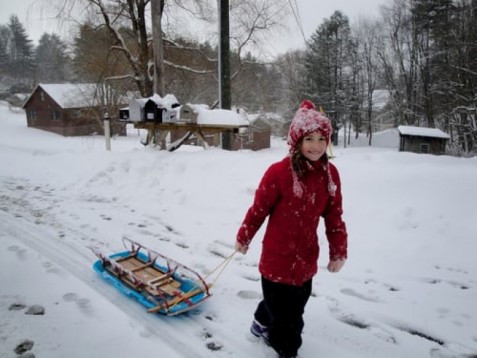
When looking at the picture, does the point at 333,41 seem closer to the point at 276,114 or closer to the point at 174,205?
the point at 276,114

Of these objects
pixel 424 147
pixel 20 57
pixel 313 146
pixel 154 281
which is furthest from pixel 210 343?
pixel 20 57

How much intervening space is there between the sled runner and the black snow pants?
2.66ft

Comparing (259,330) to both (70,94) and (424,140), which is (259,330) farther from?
(70,94)

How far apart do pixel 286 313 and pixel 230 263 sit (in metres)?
1.59

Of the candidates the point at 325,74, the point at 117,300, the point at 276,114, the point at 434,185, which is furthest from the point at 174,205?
the point at 276,114

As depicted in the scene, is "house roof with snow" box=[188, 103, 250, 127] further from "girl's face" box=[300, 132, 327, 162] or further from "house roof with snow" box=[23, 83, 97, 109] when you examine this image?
"house roof with snow" box=[23, 83, 97, 109]

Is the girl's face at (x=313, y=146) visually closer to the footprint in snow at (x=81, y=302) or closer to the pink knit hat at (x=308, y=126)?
the pink knit hat at (x=308, y=126)

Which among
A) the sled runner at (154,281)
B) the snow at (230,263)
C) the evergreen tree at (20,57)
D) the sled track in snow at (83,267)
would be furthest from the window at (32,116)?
the sled runner at (154,281)

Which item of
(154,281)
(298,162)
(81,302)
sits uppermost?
(298,162)

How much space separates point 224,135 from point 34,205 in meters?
4.73

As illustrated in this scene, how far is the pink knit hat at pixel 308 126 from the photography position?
240 centimetres

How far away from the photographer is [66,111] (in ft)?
110

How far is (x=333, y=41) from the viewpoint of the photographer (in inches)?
1375

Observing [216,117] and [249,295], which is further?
[216,117]
